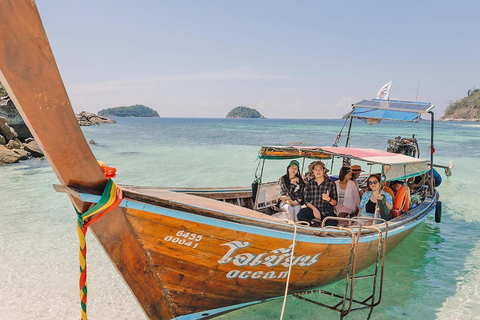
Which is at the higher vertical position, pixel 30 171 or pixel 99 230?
pixel 99 230

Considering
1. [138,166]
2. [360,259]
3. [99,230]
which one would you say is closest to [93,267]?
[99,230]

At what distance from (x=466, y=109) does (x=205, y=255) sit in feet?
487

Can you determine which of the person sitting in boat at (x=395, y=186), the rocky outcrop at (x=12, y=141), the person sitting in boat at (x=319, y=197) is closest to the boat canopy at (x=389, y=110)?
the person sitting in boat at (x=395, y=186)

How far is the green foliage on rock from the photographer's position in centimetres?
12038

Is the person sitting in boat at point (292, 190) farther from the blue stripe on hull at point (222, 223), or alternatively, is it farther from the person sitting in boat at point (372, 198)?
the blue stripe on hull at point (222, 223)

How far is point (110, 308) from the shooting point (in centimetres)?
561

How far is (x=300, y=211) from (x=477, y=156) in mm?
28244

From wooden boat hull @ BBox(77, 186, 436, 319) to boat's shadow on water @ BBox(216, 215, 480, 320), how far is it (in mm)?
665

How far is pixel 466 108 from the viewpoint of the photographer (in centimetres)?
12588

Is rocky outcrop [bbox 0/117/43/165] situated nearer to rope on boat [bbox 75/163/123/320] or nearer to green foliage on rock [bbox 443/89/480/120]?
rope on boat [bbox 75/163/123/320]

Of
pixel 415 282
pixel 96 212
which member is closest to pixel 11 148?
pixel 96 212

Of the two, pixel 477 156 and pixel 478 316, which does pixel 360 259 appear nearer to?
pixel 478 316

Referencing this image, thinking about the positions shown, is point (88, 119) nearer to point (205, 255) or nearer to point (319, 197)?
point (319, 197)

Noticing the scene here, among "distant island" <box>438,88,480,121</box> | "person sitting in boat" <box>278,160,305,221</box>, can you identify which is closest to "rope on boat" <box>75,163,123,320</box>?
"person sitting in boat" <box>278,160,305,221</box>
